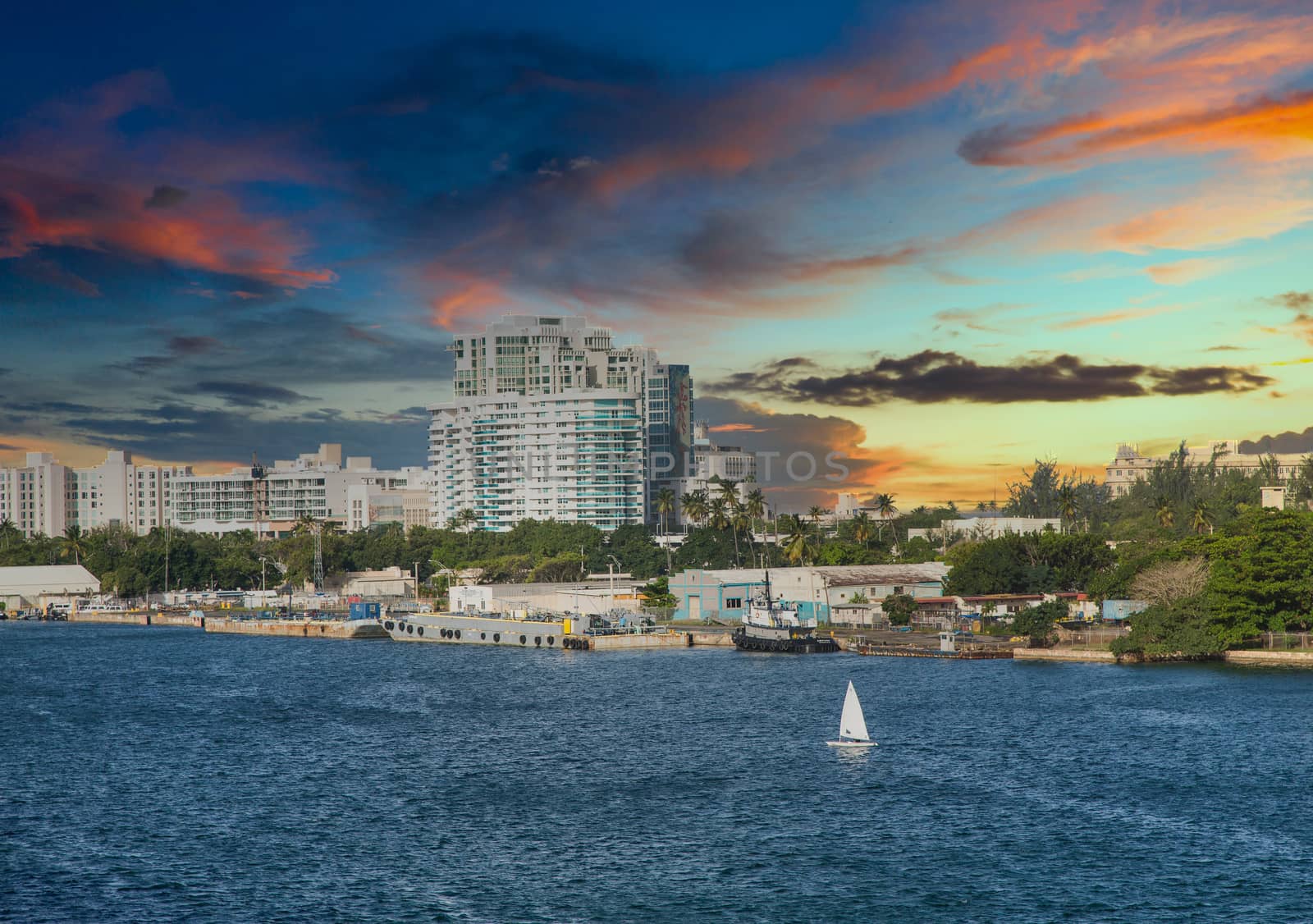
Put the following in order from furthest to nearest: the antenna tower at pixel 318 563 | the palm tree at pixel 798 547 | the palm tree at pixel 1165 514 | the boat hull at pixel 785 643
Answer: the antenna tower at pixel 318 563 < the palm tree at pixel 1165 514 < the palm tree at pixel 798 547 < the boat hull at pixel 785 643

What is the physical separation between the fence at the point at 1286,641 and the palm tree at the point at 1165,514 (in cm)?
7233

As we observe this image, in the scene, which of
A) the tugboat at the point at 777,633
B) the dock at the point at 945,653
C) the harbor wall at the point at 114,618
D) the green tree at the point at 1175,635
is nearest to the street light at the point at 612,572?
the tugboat at the point at 777,633

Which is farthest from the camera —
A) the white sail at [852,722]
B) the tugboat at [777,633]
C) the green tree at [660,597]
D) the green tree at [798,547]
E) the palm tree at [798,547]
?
the green tree at [798,547]

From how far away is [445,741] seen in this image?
218ft

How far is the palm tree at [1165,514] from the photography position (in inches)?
6417

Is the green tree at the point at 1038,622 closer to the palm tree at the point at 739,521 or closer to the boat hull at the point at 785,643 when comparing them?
the boat hull at the point at 785,643

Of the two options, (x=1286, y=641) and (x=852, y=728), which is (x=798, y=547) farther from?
(x=852, y=728)

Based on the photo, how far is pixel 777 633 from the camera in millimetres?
107375

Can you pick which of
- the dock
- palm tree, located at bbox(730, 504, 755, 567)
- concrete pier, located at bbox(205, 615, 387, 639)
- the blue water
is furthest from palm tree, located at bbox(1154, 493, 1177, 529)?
concrete pier, located at bbox(205, 615, 387, 639)

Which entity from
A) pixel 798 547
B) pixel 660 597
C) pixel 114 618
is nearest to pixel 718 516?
pixel 798 547

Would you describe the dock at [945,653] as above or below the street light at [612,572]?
below

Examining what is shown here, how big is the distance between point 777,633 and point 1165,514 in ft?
254

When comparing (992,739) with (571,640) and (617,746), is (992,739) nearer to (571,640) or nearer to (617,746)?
(617,746)

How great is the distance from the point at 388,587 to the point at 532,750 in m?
137
